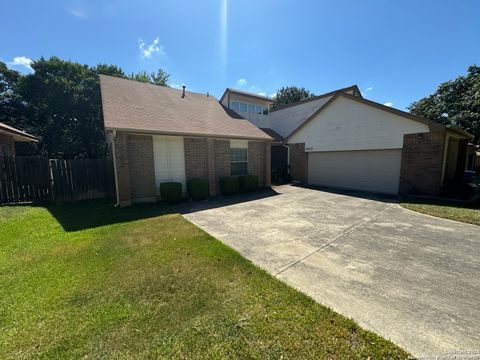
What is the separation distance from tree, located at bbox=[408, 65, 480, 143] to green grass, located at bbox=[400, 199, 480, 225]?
1244 centimetres

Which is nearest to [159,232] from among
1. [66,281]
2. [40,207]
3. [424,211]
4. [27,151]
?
[66,281]

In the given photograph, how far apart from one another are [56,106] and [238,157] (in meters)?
20.4

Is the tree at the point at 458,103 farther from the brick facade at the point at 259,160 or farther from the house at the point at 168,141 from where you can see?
the house at the point at 168,141

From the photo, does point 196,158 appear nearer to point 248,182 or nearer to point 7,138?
point 248,182

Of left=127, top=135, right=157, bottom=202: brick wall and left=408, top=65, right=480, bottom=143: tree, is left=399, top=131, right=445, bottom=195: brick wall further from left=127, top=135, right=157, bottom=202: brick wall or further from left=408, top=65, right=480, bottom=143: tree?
left=127, top=135, right=157, bottom=202: brick wall

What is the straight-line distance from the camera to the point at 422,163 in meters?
10.0

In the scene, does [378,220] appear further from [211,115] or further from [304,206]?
[211,115]

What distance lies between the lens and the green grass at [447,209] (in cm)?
678

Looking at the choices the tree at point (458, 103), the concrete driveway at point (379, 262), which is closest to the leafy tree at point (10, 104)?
the concrete driveway at point (379, 262)

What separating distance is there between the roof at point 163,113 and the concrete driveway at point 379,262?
4157 mm

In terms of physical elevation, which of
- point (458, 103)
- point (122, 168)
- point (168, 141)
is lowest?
point (122, 168)

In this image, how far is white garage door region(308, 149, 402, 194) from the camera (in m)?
11.1

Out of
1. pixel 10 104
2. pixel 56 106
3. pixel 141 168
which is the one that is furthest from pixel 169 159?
pixel 10 104

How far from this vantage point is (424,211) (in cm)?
764
